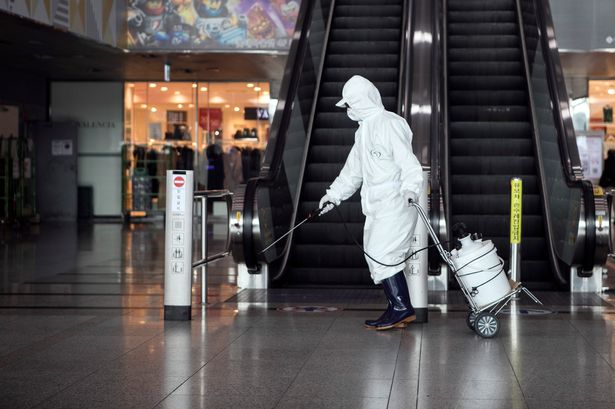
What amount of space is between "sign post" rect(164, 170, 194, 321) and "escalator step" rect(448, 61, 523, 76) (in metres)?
7.06

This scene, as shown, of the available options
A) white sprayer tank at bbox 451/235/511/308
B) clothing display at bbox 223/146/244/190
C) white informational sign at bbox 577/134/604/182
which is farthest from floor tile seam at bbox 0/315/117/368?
clothing display at bbox 223/146/244/190

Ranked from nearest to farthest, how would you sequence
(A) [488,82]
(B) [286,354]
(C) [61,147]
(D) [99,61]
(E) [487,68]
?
(B) [286,354]
(A) [488,82]
(E) [487,68]
(D) [99,61]
(C) [61,147]

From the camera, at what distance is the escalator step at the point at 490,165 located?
12.1 meters

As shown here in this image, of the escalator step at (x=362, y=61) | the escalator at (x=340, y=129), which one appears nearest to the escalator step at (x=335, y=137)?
the escalator at (x=340, y=129)

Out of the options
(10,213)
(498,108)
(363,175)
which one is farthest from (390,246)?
(10,213)

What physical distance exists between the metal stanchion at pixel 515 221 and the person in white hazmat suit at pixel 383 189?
5.31 feet

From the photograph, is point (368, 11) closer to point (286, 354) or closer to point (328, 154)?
point (328, 154)

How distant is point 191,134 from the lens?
24188mm

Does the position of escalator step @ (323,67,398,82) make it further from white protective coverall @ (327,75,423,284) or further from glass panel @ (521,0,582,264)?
white protective coverall @ (327,75,423,284)

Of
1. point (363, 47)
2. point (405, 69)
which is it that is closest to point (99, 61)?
point (363, 47)

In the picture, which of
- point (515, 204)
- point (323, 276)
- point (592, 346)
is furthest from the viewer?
point (323, 276)

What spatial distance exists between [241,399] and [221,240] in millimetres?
12207

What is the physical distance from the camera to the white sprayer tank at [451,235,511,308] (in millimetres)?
7164

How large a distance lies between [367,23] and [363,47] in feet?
2.37
